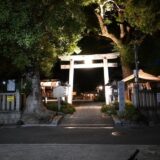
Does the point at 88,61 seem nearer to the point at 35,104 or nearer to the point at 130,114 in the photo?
the point at 35,104

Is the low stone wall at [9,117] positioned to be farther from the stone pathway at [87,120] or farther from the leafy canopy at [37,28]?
the leafy canopy at [37,28]

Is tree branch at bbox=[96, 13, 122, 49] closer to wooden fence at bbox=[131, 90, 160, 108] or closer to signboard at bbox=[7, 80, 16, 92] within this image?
wooden fence at bbox=[131, 90, 160, 108]

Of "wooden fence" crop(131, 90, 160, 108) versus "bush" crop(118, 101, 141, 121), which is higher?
"wooden fence" crop(131, 90, 160, 108)

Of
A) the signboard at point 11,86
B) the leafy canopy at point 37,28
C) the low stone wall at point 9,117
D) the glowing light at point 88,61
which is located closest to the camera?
the leafy canopy at point 37,28

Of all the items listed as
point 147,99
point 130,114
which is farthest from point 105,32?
point 130,114

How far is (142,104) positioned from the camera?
77.5ft

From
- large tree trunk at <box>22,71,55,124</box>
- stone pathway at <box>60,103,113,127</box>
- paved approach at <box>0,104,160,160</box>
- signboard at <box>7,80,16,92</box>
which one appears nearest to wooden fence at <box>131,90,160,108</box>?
stone pathway at <box>60,103,113,127</box>

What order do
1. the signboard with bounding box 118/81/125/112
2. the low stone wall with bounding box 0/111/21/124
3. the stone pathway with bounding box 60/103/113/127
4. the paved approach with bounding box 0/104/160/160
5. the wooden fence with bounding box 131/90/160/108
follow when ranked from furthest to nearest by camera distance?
1. the wooden fence with bounding box 131/90/160/108
2. the signboard with bounding box 118/81/125/112
3. the low stone wall with bounding box 0/111/21/124
4. the stone pathway with bounding box 60/103/113/127
5. the paved approach with bounding box 0/104/160/160

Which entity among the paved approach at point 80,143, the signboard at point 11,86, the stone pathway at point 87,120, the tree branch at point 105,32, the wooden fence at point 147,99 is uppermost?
the tree branch at point 105,32

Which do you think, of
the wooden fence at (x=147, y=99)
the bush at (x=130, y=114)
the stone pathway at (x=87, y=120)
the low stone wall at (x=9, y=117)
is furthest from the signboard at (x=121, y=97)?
the low stone wall at (x=9, y=117)

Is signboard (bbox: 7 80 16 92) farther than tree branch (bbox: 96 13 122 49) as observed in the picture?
No

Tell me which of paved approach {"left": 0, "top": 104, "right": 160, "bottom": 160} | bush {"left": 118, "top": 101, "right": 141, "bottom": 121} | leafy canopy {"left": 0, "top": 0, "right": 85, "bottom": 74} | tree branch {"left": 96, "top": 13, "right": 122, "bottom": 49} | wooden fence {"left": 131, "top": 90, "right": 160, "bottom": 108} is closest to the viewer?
paved approach {"left": 0, "top": 104, "right": 160, "bottom": 160}

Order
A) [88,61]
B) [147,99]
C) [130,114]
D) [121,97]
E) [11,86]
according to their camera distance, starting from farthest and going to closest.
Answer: [88,61], [11,86], [147,99], [121,97], [130,114]

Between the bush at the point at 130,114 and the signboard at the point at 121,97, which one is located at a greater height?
the signboard at the point at 121,97
